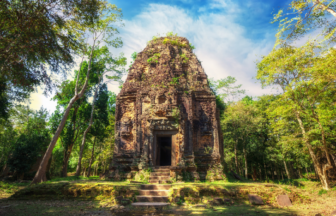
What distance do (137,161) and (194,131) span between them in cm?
432

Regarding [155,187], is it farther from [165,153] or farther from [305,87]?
[305,87]

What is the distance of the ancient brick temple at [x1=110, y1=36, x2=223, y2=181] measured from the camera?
11.8 meters

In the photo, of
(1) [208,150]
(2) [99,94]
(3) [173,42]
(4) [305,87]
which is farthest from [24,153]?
(4) [305,87]

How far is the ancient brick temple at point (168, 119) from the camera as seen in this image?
11.8 metres

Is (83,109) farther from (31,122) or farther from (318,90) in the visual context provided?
(318,90)

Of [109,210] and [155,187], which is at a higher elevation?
[155,187]

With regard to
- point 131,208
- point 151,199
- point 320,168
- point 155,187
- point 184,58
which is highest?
point 184,58

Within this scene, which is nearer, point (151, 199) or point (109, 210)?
point (109, 210)

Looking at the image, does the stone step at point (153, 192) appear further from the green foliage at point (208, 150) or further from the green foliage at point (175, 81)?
the green foliage at point (175, 81)

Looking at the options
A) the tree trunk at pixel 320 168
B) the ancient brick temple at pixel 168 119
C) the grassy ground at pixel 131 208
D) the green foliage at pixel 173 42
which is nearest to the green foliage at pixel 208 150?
the ancient brick temple at pixel 168 119

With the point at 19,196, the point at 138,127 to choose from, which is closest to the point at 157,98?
the point at 138,127

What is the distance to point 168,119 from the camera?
40.2ft

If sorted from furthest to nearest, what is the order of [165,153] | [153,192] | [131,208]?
1. [165,153]
2. [153,192]
3. [131,208]

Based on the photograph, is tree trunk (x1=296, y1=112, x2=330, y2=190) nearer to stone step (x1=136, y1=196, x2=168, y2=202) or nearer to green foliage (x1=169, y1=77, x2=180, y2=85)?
green foliage (x1=169, y1=77, x2=180, y2=85)
